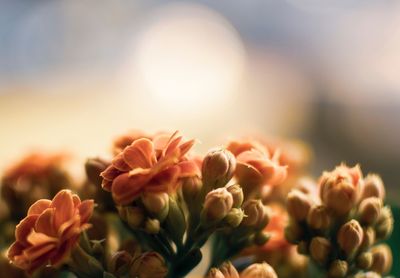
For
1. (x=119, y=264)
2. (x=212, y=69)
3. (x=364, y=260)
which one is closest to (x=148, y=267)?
(x=119, y=264)

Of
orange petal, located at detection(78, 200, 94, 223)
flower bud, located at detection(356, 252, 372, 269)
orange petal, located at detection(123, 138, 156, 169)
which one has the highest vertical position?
orange petal, located at detection(123, 138, 156, 169)

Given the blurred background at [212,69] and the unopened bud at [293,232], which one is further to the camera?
the blurred background at [212,69]

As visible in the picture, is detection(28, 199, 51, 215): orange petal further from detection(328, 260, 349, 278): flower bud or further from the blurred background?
the blurred background

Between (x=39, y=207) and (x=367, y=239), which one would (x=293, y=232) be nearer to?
(x=367, y=239)

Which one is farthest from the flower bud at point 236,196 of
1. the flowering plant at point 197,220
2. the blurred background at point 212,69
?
the blurred background at point 212,69

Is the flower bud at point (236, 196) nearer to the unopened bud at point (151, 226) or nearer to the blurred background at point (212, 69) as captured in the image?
the unopened bud at point (151, 226)

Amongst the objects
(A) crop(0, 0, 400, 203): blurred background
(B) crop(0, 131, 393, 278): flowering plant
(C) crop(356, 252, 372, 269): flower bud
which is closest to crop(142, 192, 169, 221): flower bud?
(B) crop(0, 131, 393, 278): flowering plant

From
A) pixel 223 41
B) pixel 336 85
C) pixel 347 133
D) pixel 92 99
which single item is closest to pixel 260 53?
pixel 223 41
